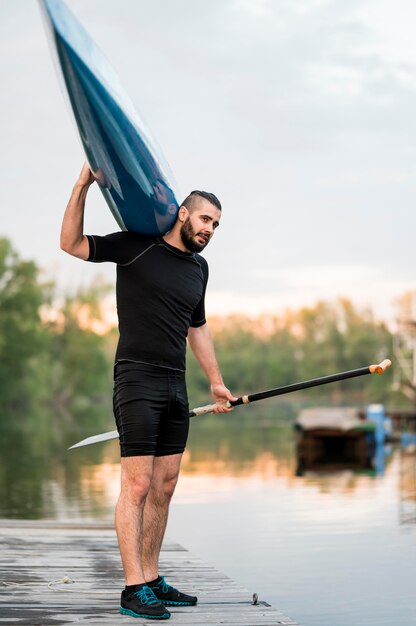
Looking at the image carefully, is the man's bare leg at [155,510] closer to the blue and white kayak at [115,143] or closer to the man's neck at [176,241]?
the man's neck at [176,241]

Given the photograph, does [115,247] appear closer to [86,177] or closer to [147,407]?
[86,177]

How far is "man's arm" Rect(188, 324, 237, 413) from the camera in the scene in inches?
234

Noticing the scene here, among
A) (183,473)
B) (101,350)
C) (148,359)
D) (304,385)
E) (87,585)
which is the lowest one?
Result: (87,585)

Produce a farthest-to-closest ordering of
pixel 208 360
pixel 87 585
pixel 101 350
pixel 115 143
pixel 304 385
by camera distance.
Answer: pixel 101 350 < pixel 87 585 < pixel 208 360 < pixel 304 385 < pixel 115 143

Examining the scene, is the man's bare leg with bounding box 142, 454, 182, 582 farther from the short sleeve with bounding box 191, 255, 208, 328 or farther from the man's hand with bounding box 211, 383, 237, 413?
the short sleeve with bounding box 191, 255, 208, 328

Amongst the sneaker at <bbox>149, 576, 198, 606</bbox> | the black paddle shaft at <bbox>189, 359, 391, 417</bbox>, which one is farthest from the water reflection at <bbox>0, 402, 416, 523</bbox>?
the black paddle shaft at <bbox>189, 359, 391, 417</bbox>

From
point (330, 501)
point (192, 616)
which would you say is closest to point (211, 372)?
point (192, 616)

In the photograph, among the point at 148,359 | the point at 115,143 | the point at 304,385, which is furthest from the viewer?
the point at 304,385

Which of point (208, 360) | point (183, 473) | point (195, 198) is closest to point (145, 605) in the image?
point (208, 360)

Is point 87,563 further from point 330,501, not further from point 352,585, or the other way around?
point 330,501

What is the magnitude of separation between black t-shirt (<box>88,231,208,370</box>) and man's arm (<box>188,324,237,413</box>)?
401mm

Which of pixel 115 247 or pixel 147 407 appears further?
pixel 115 247

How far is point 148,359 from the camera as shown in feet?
17.7

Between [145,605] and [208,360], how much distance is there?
54.4 inches
